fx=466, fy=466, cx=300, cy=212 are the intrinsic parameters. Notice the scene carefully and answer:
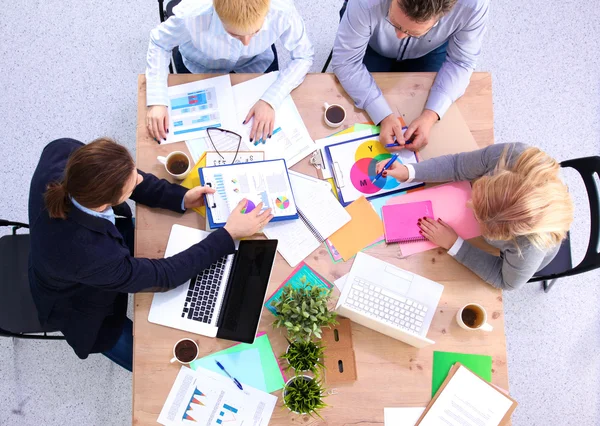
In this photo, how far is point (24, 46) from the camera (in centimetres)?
228

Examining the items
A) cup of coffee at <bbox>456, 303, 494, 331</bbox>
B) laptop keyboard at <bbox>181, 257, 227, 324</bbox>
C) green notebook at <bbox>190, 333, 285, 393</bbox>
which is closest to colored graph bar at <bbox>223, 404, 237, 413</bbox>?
green notebook at <bbox>190, 333, 285, 393</bbox>

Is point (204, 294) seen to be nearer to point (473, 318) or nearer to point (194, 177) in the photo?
point (194, 177)

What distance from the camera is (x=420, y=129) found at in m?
1.50

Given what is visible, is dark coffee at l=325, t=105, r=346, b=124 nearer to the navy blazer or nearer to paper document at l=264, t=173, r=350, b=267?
paper document at l=264, t=173, r=350, b=267

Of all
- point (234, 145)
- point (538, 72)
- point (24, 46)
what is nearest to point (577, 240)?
point (538, 72)

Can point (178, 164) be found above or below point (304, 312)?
above

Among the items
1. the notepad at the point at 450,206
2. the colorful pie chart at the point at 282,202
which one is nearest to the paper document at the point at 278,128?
the colorful pie chart at the point at 282,202

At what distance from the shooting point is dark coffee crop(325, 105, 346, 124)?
4.93ft

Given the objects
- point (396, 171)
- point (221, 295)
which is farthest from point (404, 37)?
point (221, 295)

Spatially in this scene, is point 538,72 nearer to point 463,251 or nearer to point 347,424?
point 463,251

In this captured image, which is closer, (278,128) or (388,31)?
(278,128)

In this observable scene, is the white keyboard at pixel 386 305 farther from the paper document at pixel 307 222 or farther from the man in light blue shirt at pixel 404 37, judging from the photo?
the man in light blue shirt at pixel 404 37

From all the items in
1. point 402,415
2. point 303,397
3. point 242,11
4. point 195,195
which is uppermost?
point 242,11

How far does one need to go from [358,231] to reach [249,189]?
36 centimetres
